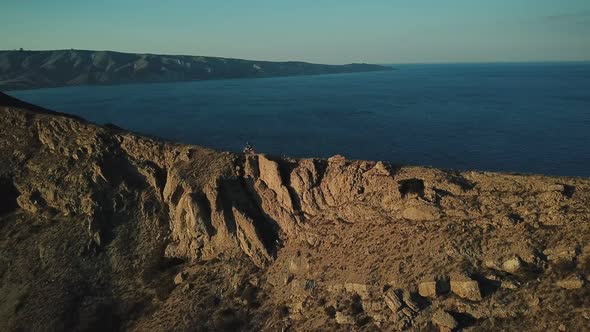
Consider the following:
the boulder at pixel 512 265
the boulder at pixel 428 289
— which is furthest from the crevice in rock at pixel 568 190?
the boulder at pixel 428 289

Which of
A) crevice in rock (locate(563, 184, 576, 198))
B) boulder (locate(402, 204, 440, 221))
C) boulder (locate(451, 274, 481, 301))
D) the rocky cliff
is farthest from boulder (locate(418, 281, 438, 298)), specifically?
crevice in rock (locate(563, 184, 576, 198))

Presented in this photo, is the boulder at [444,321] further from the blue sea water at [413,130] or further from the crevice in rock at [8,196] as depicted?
the blue sea water at [413,130]

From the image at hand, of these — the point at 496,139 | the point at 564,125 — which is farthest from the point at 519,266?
the point at 564,125

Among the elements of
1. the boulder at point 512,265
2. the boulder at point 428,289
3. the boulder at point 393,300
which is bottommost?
the boulder at point 393,300

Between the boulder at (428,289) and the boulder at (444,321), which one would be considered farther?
the boulder at (428,289)

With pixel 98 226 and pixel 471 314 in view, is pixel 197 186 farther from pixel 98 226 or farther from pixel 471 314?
pixel 471 314

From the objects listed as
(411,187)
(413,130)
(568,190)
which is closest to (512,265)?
(568,190)

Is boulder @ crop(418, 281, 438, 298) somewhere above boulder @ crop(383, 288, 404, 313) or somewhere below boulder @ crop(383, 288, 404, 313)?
above

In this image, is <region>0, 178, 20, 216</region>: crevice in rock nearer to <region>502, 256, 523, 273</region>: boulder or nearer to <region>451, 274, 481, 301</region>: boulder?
<region>451, 274, 481, 301</region>: boulder

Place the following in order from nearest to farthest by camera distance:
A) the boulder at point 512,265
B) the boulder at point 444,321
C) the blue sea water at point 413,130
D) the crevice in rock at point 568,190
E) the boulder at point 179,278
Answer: the boulder at point 444,321, the boulder at point 512,265, the crevice in rock at point 568,190, the boulder at point 179,278, the blue sea water at point 413,130
